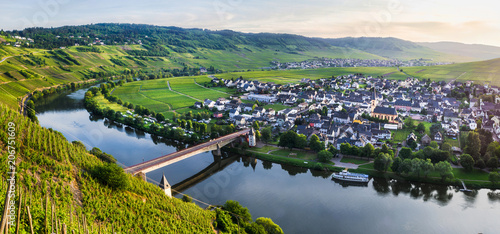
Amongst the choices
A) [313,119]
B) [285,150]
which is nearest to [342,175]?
[285,150]

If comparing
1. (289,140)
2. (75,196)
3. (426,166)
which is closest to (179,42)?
(289,140)

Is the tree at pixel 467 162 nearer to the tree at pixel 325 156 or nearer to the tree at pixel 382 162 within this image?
the tree at pixel 382 162

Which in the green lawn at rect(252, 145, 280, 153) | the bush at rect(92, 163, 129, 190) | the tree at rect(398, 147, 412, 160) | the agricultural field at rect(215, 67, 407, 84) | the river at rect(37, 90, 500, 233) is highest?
the agricultural field at rect(215, 67, 407, 84)

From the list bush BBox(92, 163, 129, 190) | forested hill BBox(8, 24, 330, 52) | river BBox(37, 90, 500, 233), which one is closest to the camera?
bush BBox(92, 163, 129, 190)

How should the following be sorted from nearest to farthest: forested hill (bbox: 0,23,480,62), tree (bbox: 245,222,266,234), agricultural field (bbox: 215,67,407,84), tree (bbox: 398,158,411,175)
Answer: tree (bbox: 245,222,266,234), tree (bbox: 398,158,411,175), agricultural field (bbox: 215,67,407,84), forested hill (bbox: 0,23,480,62)

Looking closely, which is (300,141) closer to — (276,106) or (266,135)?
(266,135)

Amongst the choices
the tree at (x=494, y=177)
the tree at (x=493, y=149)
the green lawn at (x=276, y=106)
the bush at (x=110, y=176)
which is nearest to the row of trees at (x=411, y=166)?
the tree at (x=494, y=177)

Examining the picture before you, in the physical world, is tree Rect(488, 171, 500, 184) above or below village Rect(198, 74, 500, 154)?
below

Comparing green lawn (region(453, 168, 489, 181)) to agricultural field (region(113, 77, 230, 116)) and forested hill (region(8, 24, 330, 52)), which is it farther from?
forested hill (region(8, 24, 330, 52))

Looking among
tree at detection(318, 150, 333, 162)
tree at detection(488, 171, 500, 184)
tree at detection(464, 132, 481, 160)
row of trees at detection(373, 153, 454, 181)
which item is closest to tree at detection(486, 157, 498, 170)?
tree at detection(464, 132, 481, 160)
